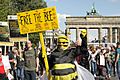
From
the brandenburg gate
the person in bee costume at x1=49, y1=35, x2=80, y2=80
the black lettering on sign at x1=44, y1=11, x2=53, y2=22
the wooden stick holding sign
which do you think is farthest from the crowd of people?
the brandenburg gate

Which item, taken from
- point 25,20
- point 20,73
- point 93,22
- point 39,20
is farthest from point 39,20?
point 93,22

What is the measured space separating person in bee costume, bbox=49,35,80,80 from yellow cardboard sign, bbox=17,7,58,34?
3.59 feet

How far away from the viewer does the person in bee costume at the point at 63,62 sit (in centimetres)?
874

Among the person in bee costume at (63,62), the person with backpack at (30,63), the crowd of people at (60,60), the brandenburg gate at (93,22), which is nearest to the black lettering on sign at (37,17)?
the crowd of people at (60,60)

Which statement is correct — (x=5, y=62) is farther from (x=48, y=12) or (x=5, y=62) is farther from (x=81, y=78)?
(x=81, y=78)

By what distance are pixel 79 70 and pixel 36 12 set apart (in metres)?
1.69

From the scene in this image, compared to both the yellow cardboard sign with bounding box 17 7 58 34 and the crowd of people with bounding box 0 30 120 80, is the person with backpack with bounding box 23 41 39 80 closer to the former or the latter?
the crowd of people with bounding box 0 30 120 80

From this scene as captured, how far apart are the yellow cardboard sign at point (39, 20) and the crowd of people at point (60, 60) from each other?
0.53 m

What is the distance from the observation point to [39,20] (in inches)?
399

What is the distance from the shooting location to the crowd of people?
8.79 metres

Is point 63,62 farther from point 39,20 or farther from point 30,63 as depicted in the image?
point 30,63

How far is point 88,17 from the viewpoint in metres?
112

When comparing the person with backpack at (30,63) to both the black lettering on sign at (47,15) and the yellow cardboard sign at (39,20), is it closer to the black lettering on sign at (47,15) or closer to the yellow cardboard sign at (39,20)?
the yellow cardboard sign at (39,20)

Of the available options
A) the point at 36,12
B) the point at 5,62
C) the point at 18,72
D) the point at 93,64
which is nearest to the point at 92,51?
the point at 93,64
